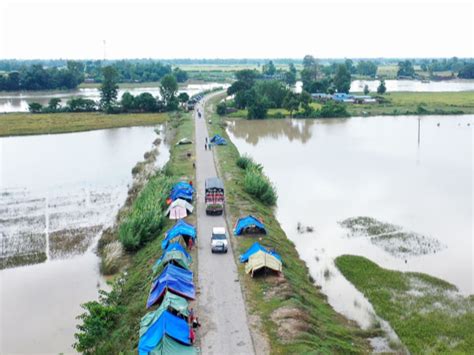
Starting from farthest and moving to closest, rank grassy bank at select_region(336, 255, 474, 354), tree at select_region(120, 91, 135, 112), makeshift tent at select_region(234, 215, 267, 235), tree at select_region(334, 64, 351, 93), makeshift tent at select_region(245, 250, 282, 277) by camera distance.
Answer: tree at select_region(334, 64, 351, 93) < tree at select_region(120, 91, 135, 112) < makeshift tent at select_region(234, 215, 267, 235) < makeshift tent at select_region(245, 250, 282, 277) < grassy bank at select_region(336, 255, 474, 354)

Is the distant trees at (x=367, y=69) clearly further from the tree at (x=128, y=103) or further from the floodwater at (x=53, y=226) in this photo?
the floodwater at (x=53, y=226)

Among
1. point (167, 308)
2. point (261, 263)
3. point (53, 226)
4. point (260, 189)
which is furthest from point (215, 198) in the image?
point (167, 308)

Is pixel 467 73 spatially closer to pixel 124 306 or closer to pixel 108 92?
pixel 108 92

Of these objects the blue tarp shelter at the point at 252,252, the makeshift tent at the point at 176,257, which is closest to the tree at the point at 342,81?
the blue tarp shelter at the point at 252,252

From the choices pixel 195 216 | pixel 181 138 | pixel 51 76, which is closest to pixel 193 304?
pixel 195 216

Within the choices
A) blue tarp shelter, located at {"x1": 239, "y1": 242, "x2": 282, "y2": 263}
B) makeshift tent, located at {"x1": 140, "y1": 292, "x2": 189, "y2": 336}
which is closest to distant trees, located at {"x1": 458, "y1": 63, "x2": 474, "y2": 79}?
blue tarp shelter, located at {"x1": 239, "y1": 242, "x2": 282, "y2": 263}

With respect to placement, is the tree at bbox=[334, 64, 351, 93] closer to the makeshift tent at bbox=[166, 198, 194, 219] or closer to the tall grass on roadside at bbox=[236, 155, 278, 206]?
the tall grass on roadside at bbox=[236, 155, 278, 206]
